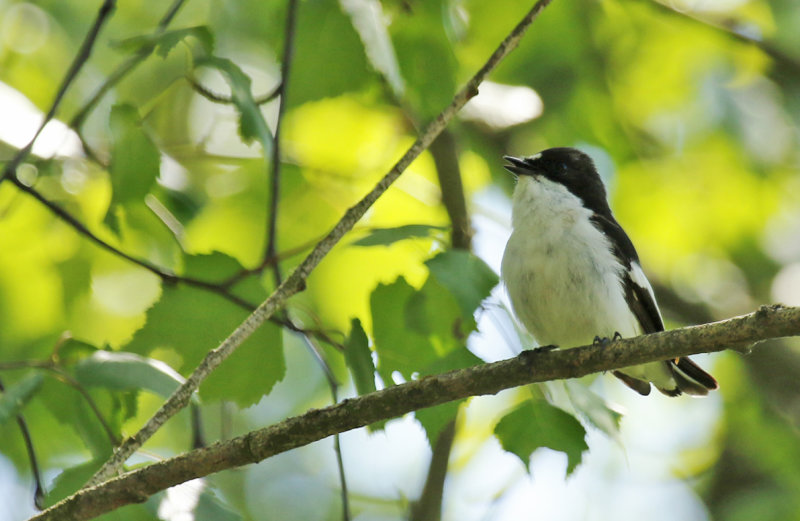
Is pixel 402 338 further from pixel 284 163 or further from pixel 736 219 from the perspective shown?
pixel 736 219

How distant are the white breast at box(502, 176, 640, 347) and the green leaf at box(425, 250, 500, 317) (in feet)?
4.11

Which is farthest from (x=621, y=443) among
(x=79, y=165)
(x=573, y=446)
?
(x=79, y=165)

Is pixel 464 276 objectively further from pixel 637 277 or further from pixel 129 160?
pixel 637 277

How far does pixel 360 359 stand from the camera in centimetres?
294

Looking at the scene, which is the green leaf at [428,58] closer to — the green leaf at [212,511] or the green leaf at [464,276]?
the green leaf at [464,276]

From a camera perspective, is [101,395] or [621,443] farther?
[101,395]

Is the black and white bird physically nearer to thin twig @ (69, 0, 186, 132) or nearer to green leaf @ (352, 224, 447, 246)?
green leaf @ (352, 224, 447, 246)

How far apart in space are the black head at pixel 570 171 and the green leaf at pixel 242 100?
2.14 meters

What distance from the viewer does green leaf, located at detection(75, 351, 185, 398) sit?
8.83 ft

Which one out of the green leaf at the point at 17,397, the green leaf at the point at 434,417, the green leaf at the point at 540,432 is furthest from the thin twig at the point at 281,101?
the green leaf at the point at 540,432

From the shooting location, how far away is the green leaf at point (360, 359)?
292 centimetres

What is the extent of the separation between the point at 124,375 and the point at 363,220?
2.36 m

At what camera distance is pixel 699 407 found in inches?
324

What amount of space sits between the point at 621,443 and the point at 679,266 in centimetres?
497
